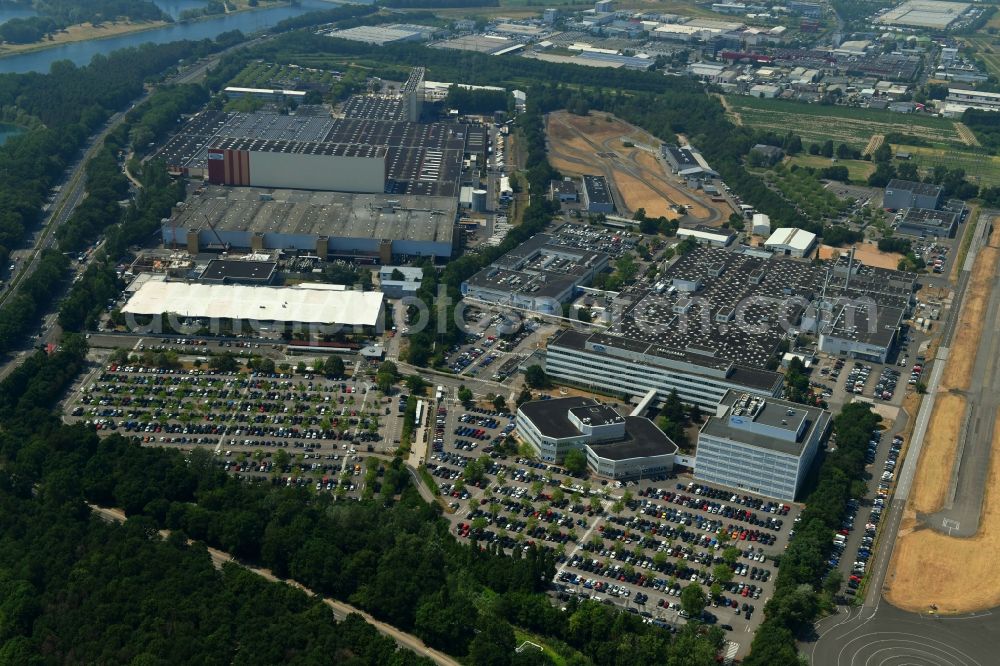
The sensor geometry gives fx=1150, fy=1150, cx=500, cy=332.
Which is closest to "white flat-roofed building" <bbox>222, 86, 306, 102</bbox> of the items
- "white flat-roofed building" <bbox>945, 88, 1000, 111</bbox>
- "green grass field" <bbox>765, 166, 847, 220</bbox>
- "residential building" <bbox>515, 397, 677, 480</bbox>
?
"green grass field" <bbox>765, 166, 847, 220</bbox>

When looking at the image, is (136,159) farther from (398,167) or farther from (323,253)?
(323,253)

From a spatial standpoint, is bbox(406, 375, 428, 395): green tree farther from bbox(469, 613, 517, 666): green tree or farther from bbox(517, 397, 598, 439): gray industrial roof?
bbox(469, 613, 517, 666): green tree

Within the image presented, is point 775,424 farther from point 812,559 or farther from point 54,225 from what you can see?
point 54,225

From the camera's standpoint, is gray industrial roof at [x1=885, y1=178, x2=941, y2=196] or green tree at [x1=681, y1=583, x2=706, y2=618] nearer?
green tree at [x1=681, y1=583, x2=706, y2=618]

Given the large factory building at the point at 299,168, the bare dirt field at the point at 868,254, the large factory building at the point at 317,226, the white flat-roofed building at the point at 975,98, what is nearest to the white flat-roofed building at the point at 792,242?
the bare dirt field at the point at 868,254

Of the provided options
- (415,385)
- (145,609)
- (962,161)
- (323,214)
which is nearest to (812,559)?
(415,385)

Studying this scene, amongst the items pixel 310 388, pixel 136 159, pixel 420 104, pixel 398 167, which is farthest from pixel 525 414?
pixel 420 104

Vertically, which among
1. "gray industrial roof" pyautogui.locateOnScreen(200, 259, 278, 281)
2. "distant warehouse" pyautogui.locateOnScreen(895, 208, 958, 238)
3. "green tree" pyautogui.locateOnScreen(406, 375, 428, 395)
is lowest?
"distant warehouse" pyautogui.locateOnScreen(895, 208, 958, 238)

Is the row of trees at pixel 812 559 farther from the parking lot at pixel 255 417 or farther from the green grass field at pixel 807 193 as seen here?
the green grass field at pixel 807 193
